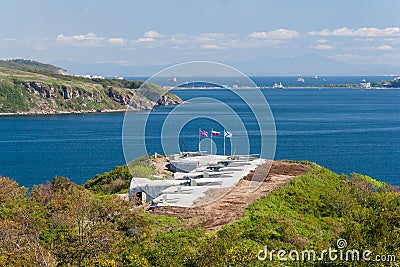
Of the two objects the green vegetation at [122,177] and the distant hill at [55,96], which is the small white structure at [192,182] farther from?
the distant hill at [55,96]

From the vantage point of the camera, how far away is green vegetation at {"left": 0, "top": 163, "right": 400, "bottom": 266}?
48.9ft

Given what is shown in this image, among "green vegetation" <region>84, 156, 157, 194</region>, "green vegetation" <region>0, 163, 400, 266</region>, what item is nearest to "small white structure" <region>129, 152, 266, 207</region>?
"green vegetation" <region>84, 156, 157, 194</region>

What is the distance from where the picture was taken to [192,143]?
74938 mm

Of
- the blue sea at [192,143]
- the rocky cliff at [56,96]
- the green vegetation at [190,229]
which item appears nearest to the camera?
the green vegetation at [190,229]

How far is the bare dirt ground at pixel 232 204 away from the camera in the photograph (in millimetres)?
22688

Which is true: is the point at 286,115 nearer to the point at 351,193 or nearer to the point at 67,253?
the point at 351,193

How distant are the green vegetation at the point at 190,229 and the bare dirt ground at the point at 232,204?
562mm

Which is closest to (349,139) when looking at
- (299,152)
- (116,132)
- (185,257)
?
(299,152)

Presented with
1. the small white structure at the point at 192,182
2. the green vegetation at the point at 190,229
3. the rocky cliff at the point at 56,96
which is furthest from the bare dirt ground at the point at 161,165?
the rocky cliff at the point at 56,96

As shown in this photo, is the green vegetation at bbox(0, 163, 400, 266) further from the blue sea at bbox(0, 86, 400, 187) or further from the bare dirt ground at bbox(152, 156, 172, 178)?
the blue sea at bbox(0, 86, 400, 187)

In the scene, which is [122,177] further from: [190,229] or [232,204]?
[190,229]

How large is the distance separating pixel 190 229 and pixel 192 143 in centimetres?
5384

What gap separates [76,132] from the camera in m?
96.5

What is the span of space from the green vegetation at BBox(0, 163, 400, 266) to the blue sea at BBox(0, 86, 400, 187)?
27.0 meters
